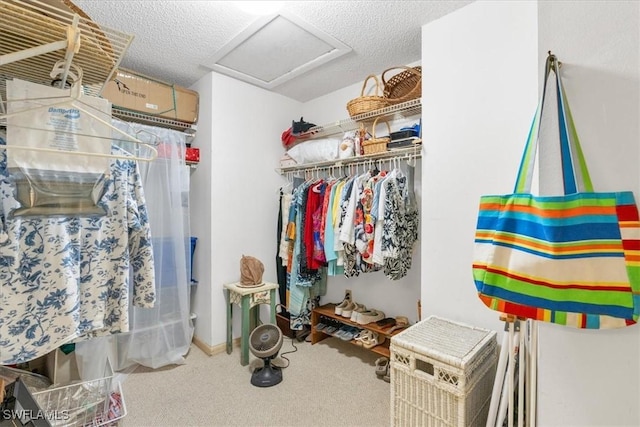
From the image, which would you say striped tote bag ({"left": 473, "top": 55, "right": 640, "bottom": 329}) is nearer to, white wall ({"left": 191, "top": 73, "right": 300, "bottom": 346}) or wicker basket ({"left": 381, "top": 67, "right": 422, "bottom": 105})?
wicker basket ({"left": 381, "top": 67, "right": 422, "bottom": 105})

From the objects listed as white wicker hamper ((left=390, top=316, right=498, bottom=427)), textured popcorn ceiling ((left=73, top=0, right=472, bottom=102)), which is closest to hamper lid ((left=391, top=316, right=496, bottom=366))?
white wicker hamper ((left=390, top=316, right=498, bottom=427))

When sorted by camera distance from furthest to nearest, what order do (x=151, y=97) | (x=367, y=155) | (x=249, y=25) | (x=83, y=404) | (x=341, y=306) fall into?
(x=341, y=306) < (x=151, y=97) < (x=367, y=155) < (x=249, y=25) < (x=83, y=404)

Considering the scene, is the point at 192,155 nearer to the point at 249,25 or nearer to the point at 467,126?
the point at 249,25

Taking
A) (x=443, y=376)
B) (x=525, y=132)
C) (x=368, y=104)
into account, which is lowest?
(x=443, y=376)

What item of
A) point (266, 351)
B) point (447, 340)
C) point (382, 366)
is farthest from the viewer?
point (382, 366)

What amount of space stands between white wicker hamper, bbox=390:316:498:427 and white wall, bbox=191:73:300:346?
1.71 metres

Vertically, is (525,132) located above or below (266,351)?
above

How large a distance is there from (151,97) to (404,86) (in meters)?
2.04

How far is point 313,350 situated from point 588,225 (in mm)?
2395

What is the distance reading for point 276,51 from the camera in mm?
2225

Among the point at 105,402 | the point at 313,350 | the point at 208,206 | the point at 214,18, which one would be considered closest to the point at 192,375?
the point at 105,402

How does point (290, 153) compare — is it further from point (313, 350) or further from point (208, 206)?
point (313, 350)

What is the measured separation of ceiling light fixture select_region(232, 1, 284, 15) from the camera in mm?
1681

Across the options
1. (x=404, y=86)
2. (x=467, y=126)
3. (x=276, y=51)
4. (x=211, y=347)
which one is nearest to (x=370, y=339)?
(x=211, y=347)
